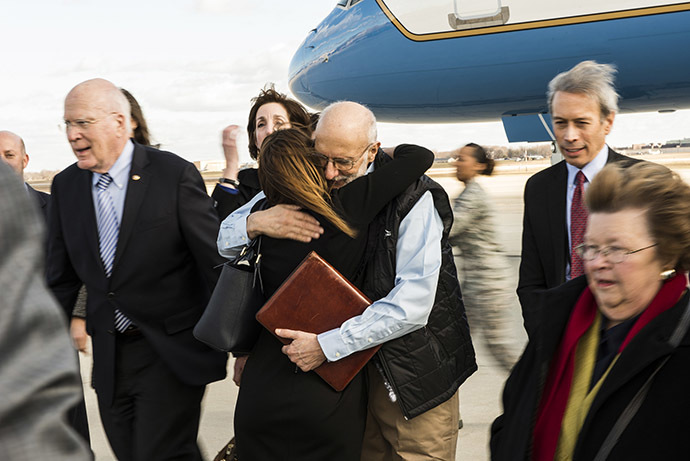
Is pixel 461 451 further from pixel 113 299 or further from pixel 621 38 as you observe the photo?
pixel 621 38

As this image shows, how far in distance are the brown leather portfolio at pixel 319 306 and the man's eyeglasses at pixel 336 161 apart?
0.95ft

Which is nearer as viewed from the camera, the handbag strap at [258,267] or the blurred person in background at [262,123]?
the handbag strap at [258,267]

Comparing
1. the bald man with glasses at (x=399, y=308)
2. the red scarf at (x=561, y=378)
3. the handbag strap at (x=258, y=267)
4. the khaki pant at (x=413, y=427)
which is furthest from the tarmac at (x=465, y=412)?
the red scarf at (x=561, y=378)

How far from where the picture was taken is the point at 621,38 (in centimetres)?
772

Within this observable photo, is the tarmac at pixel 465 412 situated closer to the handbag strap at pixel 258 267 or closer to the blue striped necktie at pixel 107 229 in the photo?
the blue striped necktie at pixel 107 229

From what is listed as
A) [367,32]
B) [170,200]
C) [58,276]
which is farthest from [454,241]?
[367,32]

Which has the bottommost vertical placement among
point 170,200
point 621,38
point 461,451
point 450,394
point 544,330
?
point 461,451

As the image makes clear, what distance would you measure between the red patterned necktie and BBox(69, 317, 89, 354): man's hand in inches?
78.5

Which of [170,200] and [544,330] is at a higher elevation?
[170,200]

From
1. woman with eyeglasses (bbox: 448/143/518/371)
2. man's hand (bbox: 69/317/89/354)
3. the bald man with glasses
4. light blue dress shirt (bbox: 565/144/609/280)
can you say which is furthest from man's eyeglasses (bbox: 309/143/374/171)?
woman with eyeglasses (bbox: 448/143/518/371)

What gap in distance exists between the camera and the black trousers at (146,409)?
109 inches

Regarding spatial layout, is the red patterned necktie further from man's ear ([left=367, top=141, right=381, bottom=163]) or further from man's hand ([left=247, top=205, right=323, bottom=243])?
man's hand ([left=247, top=205, right=323, bottom=243])

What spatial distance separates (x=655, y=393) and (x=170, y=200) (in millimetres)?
2007

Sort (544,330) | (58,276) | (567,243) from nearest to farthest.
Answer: (544,330) → (567,243) → (58,276)
